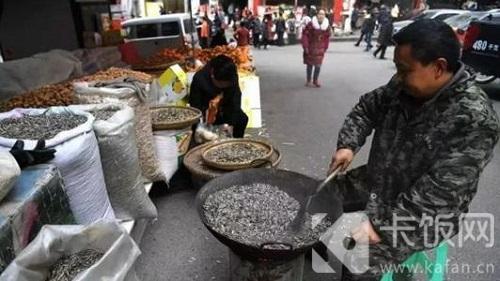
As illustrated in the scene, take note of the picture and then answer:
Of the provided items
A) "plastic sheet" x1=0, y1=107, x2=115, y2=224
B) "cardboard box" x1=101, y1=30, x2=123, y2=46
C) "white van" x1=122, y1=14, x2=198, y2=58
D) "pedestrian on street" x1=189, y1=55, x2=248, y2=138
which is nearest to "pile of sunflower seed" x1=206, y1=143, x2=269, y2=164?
"pedestrian on street" x1=189, y1=55, x2=248, y2=138

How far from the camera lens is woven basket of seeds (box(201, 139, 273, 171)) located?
299 cm

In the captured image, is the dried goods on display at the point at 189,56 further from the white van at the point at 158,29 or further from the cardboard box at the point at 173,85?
the white van at the point at 158,29

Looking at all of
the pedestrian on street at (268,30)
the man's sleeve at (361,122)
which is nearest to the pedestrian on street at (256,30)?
the pedestrian on street at (268,30)

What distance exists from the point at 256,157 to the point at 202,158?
0.47 metres

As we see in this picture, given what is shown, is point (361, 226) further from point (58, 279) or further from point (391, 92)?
point (58, 279)

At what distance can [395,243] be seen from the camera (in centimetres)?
156

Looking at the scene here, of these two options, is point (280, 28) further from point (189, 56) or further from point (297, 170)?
point (297, 170)

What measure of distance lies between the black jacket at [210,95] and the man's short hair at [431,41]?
2.58 m

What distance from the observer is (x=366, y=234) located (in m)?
1.56

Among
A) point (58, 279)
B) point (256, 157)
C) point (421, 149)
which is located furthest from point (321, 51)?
point (58, 279)

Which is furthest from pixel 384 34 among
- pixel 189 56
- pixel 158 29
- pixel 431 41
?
pixel 431 41

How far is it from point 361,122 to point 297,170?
2165 millimetres

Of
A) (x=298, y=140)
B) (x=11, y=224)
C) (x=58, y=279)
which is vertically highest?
(x=11, y=224)

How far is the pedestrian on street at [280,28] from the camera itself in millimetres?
16627
